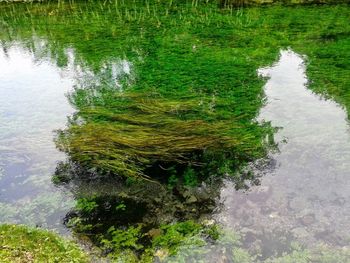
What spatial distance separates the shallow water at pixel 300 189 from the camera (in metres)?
3.84

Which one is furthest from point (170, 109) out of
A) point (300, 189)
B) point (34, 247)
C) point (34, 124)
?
point (34, 247)

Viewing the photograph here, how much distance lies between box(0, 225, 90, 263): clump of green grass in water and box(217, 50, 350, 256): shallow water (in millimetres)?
1461

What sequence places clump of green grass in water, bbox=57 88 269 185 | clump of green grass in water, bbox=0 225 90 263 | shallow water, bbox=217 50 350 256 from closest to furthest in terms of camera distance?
clump of green grass in water, bbox=0 225 90 263, shallow water, bbox=217 50 350 256, clump of green grass in water, bbox=57 88 269 185

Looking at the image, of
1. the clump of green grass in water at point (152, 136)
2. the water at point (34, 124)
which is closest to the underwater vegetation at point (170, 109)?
the clump of green grass in water at point (152, 136)

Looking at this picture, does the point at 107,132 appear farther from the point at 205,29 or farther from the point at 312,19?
the point at 312,19

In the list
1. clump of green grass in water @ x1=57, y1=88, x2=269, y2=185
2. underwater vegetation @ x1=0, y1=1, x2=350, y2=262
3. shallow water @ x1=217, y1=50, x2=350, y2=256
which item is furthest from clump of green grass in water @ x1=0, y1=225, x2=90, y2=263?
shallow water @ x1=217, y1=50, x2=350, y2=256

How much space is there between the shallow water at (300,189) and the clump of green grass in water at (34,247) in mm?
1461

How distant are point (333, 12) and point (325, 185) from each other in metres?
7.30

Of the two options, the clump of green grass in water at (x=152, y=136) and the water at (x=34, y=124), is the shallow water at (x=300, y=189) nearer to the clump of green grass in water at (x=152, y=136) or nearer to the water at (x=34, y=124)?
the clump of green grass in water at (x=152, y=136)

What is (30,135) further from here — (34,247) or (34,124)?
(34,247)

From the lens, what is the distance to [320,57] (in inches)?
301

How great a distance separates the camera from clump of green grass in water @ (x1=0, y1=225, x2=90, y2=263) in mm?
3441

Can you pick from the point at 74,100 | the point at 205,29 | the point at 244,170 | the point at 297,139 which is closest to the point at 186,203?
the point at 244,170

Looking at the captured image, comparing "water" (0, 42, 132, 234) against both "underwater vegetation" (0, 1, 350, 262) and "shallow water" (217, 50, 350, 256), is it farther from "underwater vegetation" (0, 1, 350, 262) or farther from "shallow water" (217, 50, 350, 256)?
"shallow water" (217, 50, 350, 256)
